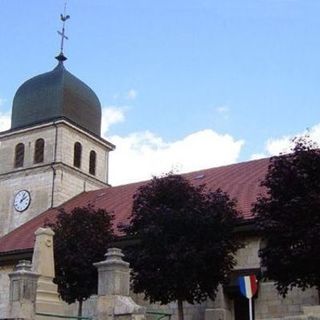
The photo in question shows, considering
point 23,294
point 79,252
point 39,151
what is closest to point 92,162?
point 39,151

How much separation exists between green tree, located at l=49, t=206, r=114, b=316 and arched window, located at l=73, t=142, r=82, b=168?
1493cm

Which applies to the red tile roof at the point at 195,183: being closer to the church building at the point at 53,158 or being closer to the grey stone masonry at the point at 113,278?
the church building at the point at 53,158

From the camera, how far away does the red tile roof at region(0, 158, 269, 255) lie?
26.4 meters

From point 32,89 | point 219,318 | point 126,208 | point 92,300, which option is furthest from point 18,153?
point 219,318

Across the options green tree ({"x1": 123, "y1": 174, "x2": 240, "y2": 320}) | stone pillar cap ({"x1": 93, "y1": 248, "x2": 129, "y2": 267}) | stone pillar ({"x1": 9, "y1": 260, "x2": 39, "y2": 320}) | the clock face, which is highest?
the clock face

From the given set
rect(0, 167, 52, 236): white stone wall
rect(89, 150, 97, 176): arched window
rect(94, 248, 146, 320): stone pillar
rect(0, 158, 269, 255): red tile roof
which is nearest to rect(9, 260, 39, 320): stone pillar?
rect(94, 248, 146, 320): stone pillar

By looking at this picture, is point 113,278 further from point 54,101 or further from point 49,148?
point 54,101

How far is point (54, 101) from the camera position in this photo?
37.0 m

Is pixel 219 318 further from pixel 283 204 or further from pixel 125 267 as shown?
pixel 125 267

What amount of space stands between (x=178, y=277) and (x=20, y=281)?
5388mm

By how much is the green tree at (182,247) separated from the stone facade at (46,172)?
16.5 metres

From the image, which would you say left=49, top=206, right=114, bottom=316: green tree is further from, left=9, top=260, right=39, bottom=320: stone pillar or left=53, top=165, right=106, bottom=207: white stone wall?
left=53, top=165, right=106, bottom=207: white stone wall

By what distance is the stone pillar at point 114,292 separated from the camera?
1377cm

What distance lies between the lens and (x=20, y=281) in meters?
14.5
